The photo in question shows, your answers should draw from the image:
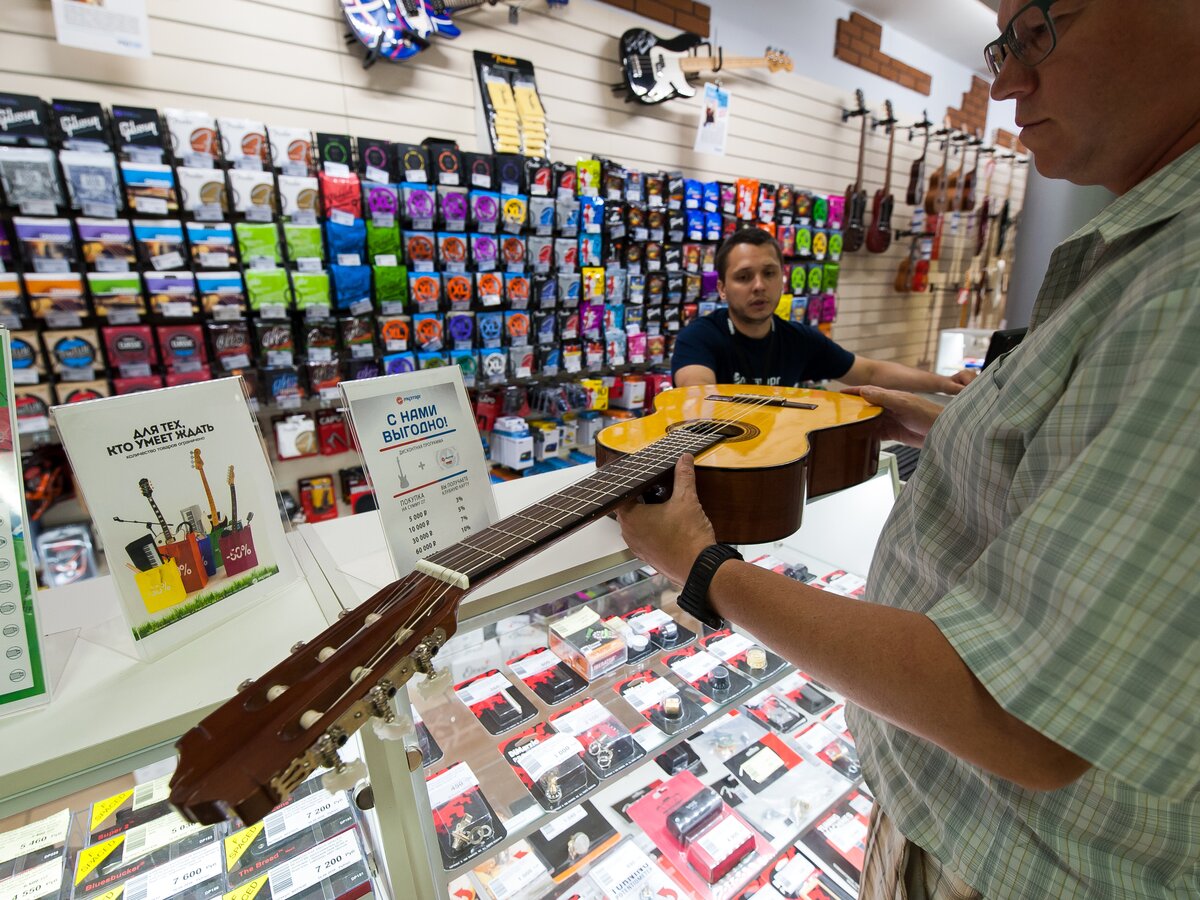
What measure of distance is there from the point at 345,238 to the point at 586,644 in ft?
6.68

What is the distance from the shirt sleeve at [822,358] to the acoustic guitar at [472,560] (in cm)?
132

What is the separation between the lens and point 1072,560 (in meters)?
0.43

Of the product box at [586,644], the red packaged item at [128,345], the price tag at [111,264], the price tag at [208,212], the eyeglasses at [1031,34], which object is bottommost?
the product box at [586,644]

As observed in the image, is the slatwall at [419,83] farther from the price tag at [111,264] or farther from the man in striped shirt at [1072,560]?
the man in striped shirt at [1072,560]

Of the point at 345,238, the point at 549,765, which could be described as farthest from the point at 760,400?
the point at 345,238

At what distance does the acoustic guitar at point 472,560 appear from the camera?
425 mm

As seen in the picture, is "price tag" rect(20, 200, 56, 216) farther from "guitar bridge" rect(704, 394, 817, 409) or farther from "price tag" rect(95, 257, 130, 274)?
"guitar bridge" rect(704, 394, 817, 409)

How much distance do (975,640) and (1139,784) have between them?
133 millimetres

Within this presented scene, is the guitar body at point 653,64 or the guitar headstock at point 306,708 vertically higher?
the guitar body at point 653,64

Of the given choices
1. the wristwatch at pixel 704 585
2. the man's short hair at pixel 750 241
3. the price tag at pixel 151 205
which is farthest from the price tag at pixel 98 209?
the wristwatch at pixel 704 585

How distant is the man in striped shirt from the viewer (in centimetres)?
41

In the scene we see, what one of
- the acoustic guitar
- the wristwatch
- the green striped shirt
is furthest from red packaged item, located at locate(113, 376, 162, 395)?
the green striped shirt

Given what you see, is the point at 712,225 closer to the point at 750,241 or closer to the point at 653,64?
the point at 653,64

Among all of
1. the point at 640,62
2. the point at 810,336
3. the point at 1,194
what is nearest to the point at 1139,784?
the point at 810,336
